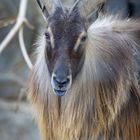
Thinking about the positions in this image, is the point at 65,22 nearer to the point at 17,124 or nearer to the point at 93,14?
the point at 93,14

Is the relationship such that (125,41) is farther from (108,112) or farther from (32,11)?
(32,11)

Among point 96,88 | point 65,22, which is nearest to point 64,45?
point 65,22

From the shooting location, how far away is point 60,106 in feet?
13.1

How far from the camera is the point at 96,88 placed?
3943 millimetres

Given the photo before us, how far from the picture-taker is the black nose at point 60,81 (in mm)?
3520

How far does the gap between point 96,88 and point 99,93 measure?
35 mm

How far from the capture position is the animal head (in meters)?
3.56

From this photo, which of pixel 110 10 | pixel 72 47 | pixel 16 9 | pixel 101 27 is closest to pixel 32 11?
pixel 16 9

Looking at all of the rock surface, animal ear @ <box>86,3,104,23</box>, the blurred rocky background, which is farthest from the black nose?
the rock surface

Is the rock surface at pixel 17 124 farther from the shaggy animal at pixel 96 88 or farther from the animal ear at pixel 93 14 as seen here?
the animal ear at pixel 93 14

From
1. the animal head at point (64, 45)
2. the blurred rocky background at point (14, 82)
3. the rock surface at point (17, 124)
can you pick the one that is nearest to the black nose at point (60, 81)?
the animal head at point (64, 45)

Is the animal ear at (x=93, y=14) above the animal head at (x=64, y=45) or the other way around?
above

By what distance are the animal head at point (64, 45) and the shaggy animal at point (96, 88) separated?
1 cm

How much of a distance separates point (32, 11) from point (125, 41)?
9.51 feet
